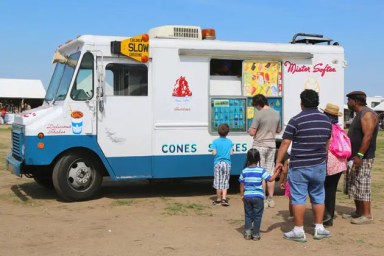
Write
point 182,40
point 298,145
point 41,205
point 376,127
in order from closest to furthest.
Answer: point 298,145, point 376,127, point 41,205, point 182,40

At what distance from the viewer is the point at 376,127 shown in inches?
274

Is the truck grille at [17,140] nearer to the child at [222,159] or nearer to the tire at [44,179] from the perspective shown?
the tire at [44,179]

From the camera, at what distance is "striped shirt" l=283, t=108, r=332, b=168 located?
19.9 feet

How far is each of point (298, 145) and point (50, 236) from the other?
10.5 ft

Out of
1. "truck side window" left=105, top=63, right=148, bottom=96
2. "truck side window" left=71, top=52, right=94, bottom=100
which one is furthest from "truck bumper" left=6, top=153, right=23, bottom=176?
"truck side window" left=105, top=63, right=148, bottom=96

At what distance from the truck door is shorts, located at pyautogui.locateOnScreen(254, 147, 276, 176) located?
193 cm

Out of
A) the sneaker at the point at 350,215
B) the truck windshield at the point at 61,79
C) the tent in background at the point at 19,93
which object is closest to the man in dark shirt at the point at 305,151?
the sneaker at the point at 350,215

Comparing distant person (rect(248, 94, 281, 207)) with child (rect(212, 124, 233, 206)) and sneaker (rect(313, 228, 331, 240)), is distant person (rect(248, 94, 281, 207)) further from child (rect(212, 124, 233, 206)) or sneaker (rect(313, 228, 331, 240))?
sneaker (rect(313, 228, 331, 240))

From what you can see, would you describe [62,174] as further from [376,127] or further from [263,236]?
[376,127]

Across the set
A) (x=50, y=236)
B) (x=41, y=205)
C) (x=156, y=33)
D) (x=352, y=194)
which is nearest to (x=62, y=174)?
(x=41, y=205)

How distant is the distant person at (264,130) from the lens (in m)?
8.12

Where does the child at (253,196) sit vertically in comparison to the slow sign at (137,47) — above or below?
below

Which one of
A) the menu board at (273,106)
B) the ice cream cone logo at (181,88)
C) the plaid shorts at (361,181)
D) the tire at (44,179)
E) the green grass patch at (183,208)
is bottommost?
the green grass patch at (183,208)

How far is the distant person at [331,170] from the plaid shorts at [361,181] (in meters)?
0.35
